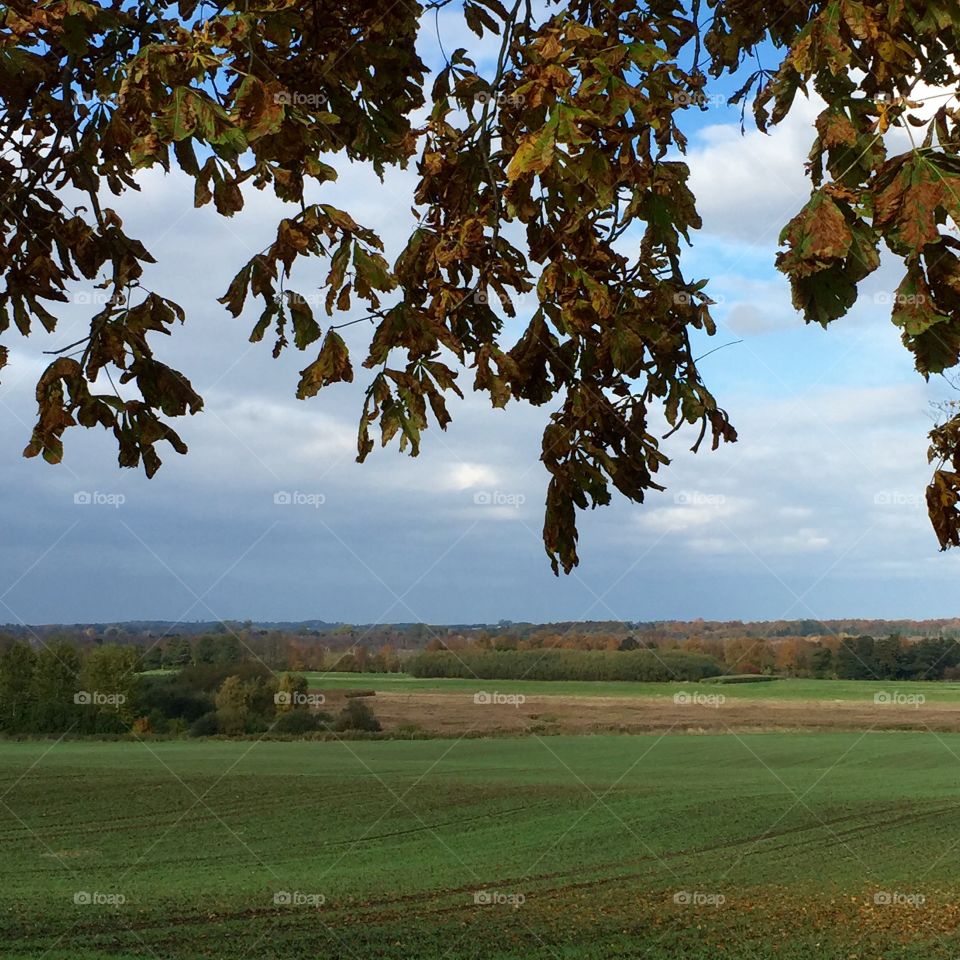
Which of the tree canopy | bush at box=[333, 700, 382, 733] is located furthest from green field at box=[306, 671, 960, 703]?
the tree canopy

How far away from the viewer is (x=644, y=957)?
10555 mm

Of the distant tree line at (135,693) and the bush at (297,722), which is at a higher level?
the distant tree line at (135,693)

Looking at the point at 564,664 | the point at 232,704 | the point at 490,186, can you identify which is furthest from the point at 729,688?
the point at 490,186

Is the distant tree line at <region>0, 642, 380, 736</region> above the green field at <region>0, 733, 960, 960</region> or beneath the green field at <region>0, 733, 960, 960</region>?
above

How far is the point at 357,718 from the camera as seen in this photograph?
94.8 ft

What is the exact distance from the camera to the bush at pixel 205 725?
25766mm

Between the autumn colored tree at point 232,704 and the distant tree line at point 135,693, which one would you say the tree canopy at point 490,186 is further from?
the autumn colored tree at point 232,704

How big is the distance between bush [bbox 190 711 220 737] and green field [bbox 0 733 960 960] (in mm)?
851

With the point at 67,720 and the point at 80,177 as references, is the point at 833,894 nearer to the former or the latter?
the point at 80,177

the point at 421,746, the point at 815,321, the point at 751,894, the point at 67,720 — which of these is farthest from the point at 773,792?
the point at 815,321

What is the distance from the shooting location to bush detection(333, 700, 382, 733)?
92.6 ft

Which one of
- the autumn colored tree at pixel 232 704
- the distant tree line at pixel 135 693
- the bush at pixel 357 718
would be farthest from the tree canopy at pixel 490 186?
the bush at pixel 357 718

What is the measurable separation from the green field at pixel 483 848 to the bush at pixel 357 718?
2.06ft

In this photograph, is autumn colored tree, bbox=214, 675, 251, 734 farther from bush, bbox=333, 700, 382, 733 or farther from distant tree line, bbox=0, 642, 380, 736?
bush, bbox=333, 700, 382, 733
